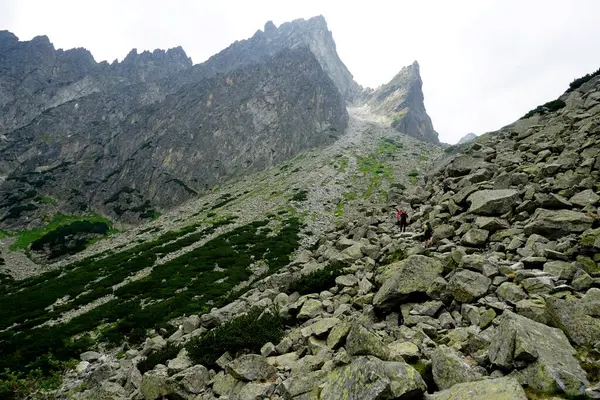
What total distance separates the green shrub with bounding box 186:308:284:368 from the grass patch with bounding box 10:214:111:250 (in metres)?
89.7

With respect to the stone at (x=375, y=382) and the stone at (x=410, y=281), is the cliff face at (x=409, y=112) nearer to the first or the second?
the stone at (x=410, y=281)

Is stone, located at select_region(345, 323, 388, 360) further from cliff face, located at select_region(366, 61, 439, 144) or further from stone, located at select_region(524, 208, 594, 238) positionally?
cliff face, located at select_region(366, 61, 439, 144)

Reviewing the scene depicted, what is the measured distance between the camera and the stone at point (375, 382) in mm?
6957

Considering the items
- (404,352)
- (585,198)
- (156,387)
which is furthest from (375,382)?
(585,198)

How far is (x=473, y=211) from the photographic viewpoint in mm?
18562

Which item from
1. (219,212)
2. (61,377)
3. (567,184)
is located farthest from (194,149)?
(567,184)

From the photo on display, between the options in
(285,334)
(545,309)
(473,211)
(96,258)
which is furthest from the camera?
(96,258)

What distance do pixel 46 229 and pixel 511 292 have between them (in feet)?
382

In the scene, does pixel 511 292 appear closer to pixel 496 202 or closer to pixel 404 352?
pixel 404 352

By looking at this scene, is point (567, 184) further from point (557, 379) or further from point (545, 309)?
point (557, 379)

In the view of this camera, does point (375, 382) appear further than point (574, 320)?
No

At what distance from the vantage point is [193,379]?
39.4 ft

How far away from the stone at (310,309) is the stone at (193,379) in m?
4.42

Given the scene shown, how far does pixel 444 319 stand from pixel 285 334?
6457 millimetres
